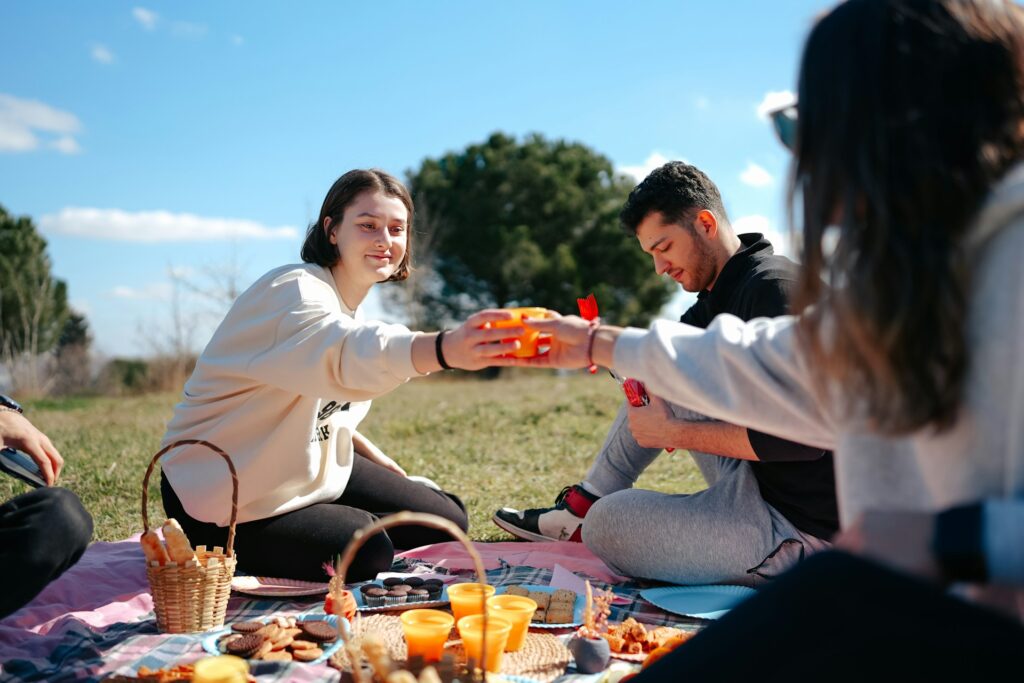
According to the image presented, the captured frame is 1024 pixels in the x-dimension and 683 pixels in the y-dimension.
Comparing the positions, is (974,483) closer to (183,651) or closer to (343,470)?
(183,651)

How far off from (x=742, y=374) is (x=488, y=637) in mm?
1196

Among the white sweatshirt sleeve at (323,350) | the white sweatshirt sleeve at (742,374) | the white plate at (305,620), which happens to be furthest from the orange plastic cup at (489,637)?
the white sweatshirt sleeve at (742,374)

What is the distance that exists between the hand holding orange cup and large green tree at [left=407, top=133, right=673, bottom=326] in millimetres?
27817

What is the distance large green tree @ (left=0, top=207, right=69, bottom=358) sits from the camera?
80.1 feet

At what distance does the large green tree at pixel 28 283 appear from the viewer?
2442 cm

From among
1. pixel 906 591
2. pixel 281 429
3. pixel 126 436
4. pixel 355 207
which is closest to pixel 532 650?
pixel 281 429

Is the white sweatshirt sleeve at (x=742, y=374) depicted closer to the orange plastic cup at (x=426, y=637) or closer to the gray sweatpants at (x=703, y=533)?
the orange plastic cup at (x=426, y=637)

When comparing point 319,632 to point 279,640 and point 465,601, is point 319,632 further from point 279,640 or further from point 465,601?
point 465,601

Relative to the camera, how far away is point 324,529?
12.5ft

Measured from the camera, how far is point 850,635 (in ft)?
4.77

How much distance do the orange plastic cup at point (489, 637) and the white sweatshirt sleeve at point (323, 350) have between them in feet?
2.82

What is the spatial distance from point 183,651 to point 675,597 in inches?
79.5

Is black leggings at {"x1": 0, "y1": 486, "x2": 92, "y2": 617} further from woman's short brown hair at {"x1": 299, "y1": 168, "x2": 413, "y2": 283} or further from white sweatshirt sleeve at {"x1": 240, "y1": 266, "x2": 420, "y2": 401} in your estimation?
woman's short brown hair at {"x1": 299, "y1": 168, "x2": 413, "y2": 283}

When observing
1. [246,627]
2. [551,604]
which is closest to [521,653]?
[551,604]
